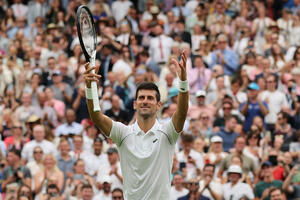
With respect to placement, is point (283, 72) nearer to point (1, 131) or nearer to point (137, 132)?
point (1, 131)

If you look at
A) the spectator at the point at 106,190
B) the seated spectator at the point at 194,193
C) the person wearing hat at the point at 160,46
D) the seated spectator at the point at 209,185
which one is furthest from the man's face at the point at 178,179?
the person wearing hat at the point at 160,46

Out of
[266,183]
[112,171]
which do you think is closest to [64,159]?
[112,171]

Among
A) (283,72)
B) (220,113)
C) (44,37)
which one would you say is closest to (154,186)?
(220,113)

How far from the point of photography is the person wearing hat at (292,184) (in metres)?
13.7

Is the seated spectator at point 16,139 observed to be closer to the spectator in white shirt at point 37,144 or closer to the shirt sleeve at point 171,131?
the spectator in white shirt at point 37,144

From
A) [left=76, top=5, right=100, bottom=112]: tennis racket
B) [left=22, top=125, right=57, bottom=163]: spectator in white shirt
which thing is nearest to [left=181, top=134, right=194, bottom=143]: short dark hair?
[left=22, top=125, right=57, bottom=163]: spectator in white shirt

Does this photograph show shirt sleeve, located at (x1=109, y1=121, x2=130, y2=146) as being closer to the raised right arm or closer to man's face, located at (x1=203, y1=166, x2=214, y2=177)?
the raised right arm

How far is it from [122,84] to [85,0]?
17.9 feet

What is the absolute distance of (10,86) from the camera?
18.1m

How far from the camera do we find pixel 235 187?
13.7 meters

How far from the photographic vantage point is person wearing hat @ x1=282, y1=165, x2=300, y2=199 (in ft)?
45.0

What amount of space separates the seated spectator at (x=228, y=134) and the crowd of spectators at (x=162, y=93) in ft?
0.06

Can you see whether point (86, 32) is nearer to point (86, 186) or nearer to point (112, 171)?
point (86, 186)

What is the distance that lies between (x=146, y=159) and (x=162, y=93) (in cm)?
877
